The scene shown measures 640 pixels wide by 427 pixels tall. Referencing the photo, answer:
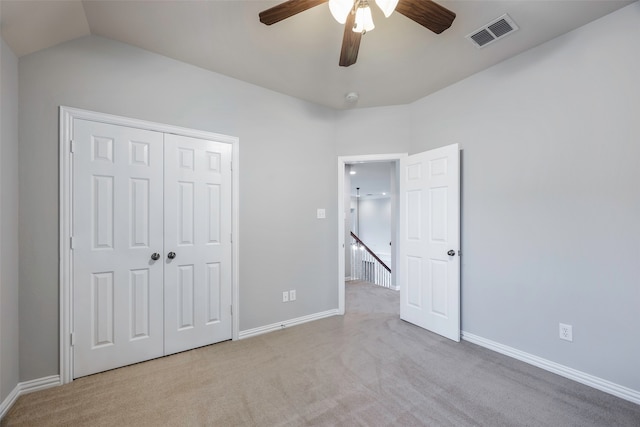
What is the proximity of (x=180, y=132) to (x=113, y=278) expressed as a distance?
141cm

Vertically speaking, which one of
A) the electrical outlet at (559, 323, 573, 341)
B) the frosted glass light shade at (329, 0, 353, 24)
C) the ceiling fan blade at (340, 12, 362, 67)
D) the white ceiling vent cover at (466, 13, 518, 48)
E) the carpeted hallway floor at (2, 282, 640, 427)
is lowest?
the carpeted hallway floor at (2, 282, 640, 427)

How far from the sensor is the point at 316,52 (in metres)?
2.42

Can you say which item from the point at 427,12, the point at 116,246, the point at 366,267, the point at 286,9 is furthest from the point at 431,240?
the point at 366,267

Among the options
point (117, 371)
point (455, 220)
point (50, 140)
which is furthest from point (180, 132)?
point (455, 220)

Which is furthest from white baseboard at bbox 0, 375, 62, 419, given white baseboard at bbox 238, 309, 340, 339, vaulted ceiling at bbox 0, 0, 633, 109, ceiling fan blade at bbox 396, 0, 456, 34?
ceiling fan blade at bbox 396, 0, 456, 34

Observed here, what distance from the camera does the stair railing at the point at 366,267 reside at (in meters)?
6.01

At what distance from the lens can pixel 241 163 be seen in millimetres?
2918

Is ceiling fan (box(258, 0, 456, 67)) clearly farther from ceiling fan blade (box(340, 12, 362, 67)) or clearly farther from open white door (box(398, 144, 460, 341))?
open white door (box(398, 144, 460, 341))

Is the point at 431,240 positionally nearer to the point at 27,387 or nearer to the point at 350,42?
the point at 350,42

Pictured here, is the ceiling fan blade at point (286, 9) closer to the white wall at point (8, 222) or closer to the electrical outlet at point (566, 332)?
the white wall at point (8, 222)

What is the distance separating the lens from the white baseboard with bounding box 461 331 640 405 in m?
1.89

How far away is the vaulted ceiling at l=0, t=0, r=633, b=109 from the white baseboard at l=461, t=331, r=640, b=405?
2.71 meters

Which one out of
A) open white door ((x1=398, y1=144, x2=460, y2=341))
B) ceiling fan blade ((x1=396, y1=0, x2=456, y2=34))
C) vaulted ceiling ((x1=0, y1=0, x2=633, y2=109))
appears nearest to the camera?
ceiling fan blade ((x1=396, y1=0, x2=456, y2=34))

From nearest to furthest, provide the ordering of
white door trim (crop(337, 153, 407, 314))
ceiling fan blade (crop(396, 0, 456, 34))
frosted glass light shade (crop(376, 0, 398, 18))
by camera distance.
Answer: frosted glass light shade (crop(376, 0, 398, 18))
ceiling fan blade (crop(396, 0, 456, 34))
white door trim (crop(337, 153, 407, 314))
